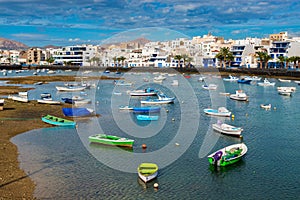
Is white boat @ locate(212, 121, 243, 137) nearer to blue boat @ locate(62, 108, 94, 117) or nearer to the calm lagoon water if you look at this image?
the calm lagoon water

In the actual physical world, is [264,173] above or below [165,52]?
below

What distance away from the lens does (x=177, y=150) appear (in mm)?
24656

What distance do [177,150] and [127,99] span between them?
28.8 metres

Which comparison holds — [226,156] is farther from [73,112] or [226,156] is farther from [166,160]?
[73,112]

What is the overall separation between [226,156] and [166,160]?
3.52 metres

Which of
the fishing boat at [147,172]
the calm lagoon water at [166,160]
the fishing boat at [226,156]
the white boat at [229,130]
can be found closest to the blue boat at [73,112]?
the calm lagoon water at [166,160]

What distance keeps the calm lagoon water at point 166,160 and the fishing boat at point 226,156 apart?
1.37 ft

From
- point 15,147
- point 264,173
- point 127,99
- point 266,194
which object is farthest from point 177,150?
point 127,99

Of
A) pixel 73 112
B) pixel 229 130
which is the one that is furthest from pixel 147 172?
pixel 73 112

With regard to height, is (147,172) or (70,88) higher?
(70,88)

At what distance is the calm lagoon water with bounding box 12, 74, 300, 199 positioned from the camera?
17594 millimetres

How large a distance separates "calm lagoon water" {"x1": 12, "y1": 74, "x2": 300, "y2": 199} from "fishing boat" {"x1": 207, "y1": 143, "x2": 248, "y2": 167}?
0.42m

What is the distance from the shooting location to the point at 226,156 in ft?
69.9

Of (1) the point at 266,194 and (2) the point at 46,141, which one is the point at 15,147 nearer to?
(2) the point at 46,141
